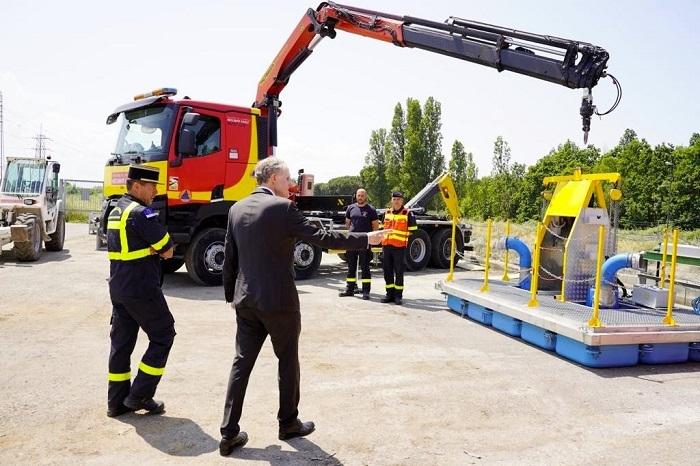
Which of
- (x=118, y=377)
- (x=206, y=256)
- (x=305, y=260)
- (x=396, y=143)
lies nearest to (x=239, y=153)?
(x=206, y=256)

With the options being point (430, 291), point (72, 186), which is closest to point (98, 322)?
point (430, 291)

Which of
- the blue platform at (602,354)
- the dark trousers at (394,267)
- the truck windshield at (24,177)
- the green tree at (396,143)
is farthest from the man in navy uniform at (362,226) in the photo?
the green tree at (396,143)

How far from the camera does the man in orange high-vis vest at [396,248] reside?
30.4 feet

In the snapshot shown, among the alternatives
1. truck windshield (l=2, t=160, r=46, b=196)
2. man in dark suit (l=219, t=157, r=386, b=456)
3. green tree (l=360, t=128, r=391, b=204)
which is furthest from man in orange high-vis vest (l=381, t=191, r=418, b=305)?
green tree (l=360, t=128, r=391, b=204)

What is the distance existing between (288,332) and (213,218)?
6.89 metres

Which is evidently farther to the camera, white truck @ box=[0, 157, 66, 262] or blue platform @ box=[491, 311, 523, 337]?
white truck @ box=[0, 157, 66, 262]

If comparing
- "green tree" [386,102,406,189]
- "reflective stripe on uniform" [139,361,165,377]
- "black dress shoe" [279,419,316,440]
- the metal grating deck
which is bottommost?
"black dress shoe" [279,419,316,440]

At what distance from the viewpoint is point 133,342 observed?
4383 mm

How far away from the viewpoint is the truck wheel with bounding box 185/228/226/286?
394 inches

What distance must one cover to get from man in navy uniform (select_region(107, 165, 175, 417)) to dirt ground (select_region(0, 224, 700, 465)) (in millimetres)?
212

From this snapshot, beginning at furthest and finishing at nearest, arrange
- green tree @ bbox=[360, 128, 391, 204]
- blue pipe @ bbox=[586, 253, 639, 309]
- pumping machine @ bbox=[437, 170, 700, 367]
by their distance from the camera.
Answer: green tree @ bbox=[360, 128, 391, 204], blue pipe @ bbox=[586, 253, 639, 309], pumping machine @ bbox=[437, 170, 700, 367]

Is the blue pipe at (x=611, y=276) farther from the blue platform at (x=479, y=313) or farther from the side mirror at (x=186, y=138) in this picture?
the side mirror at (x=186, y=138)

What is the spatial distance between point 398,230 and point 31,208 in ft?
30.5

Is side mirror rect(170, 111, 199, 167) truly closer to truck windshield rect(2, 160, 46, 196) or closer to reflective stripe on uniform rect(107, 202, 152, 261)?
reflective stripe on uniform rect(107, 202, 152, 261)
